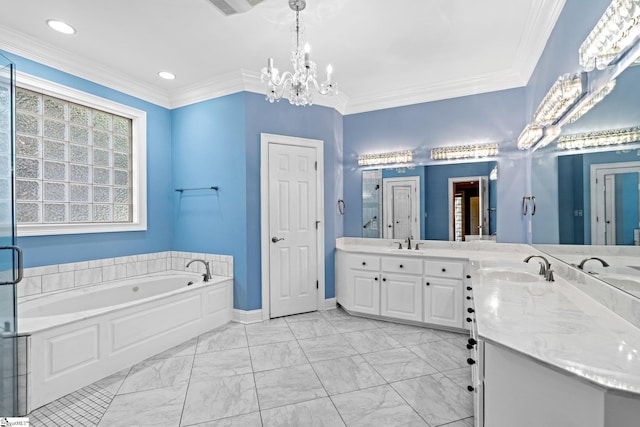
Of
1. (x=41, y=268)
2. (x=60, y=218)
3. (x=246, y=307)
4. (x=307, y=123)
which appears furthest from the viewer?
(x=307, y=123)

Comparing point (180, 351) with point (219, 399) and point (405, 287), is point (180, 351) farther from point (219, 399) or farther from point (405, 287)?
point (405, 287)

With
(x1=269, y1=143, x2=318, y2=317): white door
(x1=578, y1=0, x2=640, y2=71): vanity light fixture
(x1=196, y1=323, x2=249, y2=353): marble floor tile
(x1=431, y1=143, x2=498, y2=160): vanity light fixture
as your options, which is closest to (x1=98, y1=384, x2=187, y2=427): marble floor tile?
(x1=196, y1=323, x2=249, y2=353): marble floor tile

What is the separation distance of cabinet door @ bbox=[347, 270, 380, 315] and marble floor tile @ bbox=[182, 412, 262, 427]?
1918mm

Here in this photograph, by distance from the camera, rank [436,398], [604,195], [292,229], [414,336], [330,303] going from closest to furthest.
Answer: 1. [604,195]
2. [436,398]
3. [414,336]
4. [292,229]
5. [330,303]

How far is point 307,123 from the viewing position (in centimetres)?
384

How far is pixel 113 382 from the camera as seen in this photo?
2.31 metres

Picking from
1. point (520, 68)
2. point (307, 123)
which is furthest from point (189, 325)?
point (520, 68)

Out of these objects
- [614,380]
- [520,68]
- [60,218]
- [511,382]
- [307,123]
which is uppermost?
[520,68]

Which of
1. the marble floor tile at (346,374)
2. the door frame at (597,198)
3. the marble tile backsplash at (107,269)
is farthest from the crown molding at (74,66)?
the door frame at (597,198)

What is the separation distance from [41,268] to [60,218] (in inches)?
19.5

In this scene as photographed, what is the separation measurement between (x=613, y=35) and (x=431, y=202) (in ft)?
8.27

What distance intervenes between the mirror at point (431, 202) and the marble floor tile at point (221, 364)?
2123 millimetres

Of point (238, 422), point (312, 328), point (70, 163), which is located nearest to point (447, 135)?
point (312, 328)

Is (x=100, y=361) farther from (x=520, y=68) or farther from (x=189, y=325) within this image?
(x=520, y=68)
